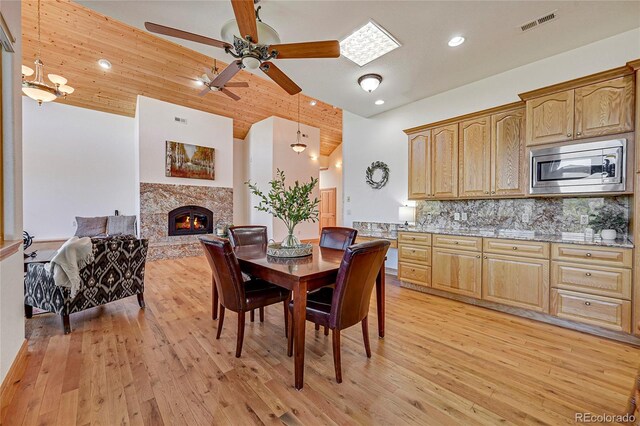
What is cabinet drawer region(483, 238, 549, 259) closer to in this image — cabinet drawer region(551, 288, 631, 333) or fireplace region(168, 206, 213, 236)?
cabinet drawer region(551, 288, 631, 333)

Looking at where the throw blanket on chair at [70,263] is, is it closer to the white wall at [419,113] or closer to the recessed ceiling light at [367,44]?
the recessed ceiling light at [367,44]

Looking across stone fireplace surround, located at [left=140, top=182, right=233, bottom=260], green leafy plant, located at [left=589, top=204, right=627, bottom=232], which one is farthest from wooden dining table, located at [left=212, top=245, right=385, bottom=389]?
stone fireplace surround, located at [left=140, top=182, right=233, bottom=260]

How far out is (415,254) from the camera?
3693 millimetres

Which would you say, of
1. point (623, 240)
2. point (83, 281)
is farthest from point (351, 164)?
point (83, 281)

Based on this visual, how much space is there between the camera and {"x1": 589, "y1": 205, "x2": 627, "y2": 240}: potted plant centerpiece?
2.59 metres

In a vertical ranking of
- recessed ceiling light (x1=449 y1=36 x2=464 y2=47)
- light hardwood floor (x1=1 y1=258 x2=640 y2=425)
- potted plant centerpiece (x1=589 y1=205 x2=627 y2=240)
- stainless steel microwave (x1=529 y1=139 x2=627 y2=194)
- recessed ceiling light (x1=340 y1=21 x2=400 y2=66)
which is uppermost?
recessed ceiling light (x1=449 y1=36 x2=464 y2=47)

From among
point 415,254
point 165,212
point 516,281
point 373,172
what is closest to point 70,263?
point 415,254

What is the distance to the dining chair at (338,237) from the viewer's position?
9.29ft

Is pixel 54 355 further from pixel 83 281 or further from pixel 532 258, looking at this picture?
pixel 532 258

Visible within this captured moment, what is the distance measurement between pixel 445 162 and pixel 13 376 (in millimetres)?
4763

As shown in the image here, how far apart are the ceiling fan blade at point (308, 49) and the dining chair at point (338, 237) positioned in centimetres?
169

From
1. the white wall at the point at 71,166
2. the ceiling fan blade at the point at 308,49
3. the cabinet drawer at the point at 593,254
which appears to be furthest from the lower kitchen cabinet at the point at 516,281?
the white wall at the point at 71,166

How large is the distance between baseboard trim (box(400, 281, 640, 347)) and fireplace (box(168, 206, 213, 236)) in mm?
5510

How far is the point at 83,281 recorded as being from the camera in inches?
99.5
